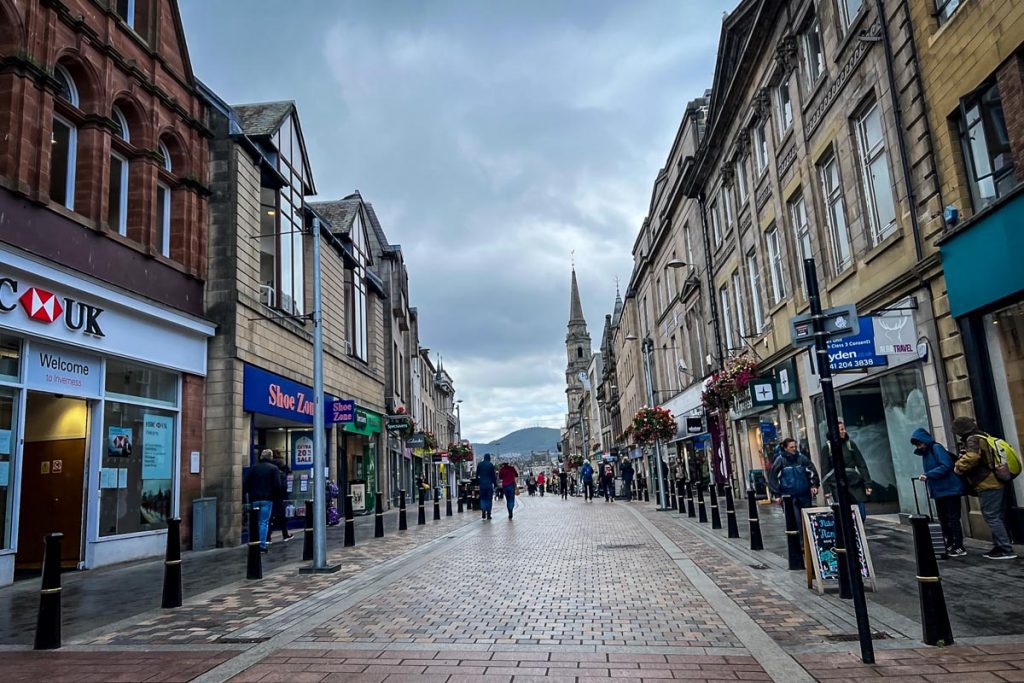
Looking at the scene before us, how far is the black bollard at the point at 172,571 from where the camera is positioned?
26.0ft

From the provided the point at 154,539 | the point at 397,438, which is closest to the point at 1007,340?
the point at 154,539

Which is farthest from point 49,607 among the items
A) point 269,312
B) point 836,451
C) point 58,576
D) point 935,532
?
point 269,312

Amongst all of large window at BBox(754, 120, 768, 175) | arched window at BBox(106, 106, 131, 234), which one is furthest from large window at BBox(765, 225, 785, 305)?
arched window at BBox(106, 106, 131, 234)

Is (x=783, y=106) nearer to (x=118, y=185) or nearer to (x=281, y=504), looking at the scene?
(x=281, y=504)

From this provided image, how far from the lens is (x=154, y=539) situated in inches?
525

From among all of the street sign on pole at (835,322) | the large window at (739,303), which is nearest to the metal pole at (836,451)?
the street sign on pole at (835,322)

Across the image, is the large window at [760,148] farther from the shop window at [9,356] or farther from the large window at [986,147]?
the shop window at [9,356]

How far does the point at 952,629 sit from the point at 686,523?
38.3ft

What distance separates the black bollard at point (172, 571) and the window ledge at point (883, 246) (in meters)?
12.0

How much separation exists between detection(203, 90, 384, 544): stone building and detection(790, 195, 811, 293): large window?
11909 millimetres

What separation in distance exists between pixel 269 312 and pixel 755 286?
1488cm

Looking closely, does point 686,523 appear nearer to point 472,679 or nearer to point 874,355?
point 874,355

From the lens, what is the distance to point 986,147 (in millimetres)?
10047

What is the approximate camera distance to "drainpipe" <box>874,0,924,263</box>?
11586 millimetres
